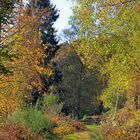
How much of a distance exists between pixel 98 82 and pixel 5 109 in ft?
124

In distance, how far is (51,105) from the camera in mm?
29438

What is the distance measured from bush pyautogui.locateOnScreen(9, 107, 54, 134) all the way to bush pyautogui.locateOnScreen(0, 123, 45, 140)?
1.45 metres

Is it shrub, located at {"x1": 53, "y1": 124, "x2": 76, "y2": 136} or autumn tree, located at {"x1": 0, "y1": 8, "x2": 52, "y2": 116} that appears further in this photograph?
shrub, located at {"x1": 53, "y1": 124, "x2": 76, "y2": 136}

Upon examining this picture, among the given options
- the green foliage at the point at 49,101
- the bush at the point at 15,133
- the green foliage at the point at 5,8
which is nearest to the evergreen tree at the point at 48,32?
the green foliage at the point at 49,101

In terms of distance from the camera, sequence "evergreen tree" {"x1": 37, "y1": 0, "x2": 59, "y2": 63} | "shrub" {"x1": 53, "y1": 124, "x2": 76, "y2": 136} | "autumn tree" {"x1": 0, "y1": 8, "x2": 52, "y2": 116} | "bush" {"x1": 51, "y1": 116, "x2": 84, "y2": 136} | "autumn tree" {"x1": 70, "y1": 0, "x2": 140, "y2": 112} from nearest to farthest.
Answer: "autumn tree" {"x1": 70, "y1": 0, "x2": 140, "y2": 112} → "autumn tree" {"x1": 0, "y1": 8, "x2": 52, "y2": 116} → "shrub" {"x1": 53, "y1": 124, "x2": 76, "y2": 136} → "bush" {"x1": 51, "y1": 116, "x2": 84, "y2": 136} → "evergreen tree" {"x1": 37, "y1": 0, "x2": 59, "y2": 63}

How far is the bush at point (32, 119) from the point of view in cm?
2052

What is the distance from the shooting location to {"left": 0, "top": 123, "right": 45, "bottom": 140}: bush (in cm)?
1679

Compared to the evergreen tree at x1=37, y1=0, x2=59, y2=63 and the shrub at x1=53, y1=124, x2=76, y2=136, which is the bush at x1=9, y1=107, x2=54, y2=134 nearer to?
the shrub at x1=53, y1=124, x2=76, y2=136

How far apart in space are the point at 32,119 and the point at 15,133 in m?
3.89

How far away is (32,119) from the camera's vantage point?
2116 centimetres

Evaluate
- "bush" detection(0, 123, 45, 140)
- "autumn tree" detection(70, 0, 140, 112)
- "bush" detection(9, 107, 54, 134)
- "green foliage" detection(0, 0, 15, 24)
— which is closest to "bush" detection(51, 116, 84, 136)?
"bush" detection(9, 107, 54, 134)

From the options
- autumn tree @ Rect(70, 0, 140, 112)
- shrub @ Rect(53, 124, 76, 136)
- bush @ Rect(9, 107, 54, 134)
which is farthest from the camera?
shrub @ Rect(53, 124, 76, 136)

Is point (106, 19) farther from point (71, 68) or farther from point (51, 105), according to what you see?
point (71, 68)

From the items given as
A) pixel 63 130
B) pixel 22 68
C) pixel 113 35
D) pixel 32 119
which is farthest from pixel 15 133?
pixel 63 130
